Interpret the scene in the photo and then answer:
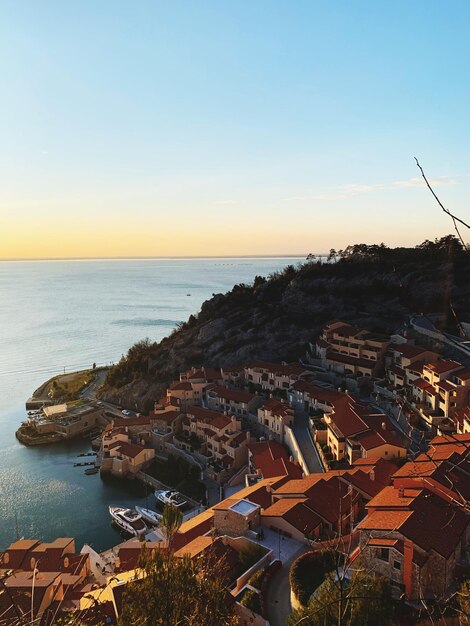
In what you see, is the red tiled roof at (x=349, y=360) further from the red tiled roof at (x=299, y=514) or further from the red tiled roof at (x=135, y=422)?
the red tiled roof at (x=299, y=514)

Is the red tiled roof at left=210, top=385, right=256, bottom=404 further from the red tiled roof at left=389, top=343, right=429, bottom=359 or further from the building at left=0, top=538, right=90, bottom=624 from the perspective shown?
the building at left=0, top=538, right=90, bottom=624

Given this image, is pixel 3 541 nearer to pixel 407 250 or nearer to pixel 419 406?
pixel 419 406

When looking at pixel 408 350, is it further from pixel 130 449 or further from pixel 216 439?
pixel 130 449

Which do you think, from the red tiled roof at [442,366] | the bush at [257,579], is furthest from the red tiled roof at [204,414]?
the bush at [257,579]

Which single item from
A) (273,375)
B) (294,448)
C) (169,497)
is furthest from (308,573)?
(273,375)

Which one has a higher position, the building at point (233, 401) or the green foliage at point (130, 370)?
the building at point (233, 401)

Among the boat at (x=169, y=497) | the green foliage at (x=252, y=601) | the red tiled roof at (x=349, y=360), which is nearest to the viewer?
the green foliage at (x=252, y=601)

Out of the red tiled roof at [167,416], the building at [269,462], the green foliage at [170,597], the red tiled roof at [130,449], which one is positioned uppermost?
the green foliage at [170,597]

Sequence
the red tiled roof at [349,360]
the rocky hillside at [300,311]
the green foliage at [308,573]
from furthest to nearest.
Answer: the rocky hillside at [300,311]
the red tiled roof at [349,360]
the green foliage at [308,573]

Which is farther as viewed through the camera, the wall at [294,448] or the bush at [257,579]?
the wall at [294,448]
